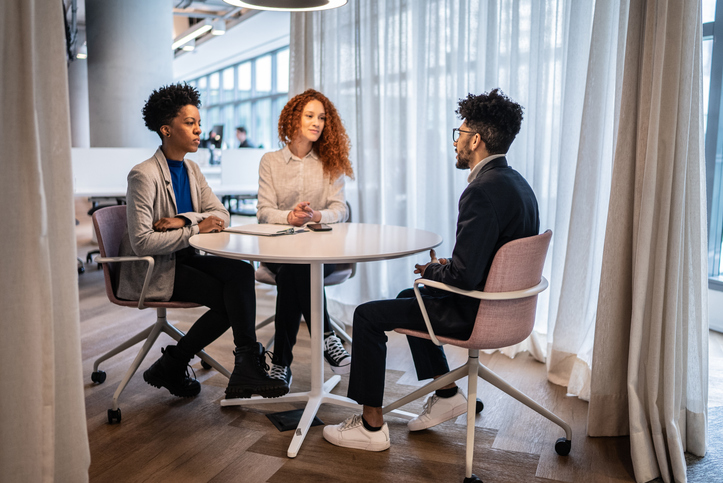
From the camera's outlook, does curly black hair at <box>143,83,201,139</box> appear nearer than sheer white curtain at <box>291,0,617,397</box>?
Yes

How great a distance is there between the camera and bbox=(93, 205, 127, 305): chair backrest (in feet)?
7.80

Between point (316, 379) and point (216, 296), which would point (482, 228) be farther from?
point (216, 296)

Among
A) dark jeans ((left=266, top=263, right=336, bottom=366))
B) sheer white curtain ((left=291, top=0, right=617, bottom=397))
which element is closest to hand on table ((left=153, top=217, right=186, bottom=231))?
dark jeans ((left=266, top=263, right=336, bottom=366))

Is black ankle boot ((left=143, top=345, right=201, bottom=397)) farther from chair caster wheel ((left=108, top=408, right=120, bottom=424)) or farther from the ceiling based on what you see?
the ceiling

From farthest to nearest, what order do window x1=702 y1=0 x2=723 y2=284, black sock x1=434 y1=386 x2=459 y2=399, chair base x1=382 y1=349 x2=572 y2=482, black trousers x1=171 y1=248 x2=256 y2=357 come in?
1. window x1=702 y1=0 x2=723 y2=284
2. black trousers x1=171 y1=248 x2=256 y2=357
3. black sock x1=434 y1=386 x2=459 y2=399
4. chair base x1=382 y1=349 x2=572 y2=482

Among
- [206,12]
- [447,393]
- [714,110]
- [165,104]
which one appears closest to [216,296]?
[165,104]

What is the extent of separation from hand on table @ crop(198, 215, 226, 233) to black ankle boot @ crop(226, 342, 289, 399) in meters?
0.56

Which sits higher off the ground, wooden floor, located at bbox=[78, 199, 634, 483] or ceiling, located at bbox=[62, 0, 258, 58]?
ceiling, located at bbox=[62, 0, 258, 58]

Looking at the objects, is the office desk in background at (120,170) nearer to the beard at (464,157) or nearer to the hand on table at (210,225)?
the hand on table at (210,225)

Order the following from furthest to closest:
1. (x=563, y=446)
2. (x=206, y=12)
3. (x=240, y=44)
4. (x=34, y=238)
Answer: (x=240, y=44)
(x=206, y=12)
(x=563, y=446)
(x=34, y=238)

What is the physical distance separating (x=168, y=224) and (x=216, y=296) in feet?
1.20

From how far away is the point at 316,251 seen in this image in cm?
201

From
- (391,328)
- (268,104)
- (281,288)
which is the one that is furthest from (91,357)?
(268,104)

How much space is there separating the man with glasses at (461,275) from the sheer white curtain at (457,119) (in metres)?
0.79
